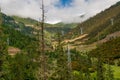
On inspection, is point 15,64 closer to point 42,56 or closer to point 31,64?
point 31,64

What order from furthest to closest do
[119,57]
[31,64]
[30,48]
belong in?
[119,57]
[30,48]
[31,64]

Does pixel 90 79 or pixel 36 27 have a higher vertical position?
pixel 36 27

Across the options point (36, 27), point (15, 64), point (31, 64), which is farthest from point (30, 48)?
point (36, 27)

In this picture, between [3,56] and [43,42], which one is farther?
[3,56]

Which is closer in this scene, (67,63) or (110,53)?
(67,63)

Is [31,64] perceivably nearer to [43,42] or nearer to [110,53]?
[110,53]

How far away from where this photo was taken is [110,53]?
6727 inches

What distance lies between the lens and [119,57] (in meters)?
159

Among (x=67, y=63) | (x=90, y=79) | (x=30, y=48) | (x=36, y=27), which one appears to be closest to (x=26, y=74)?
(x=90, y=79)

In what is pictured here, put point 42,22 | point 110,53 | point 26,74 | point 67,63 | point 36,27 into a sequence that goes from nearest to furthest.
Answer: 1. point 42,22
2. point 36,27
3. point 67,63
4. point 26,74
5. point 110,53

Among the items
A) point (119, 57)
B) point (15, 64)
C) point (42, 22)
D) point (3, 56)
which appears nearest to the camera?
point (42, 22)

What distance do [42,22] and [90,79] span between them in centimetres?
7031

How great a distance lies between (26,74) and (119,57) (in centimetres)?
6097

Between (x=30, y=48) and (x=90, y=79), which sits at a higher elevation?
(x=30, y=48)
